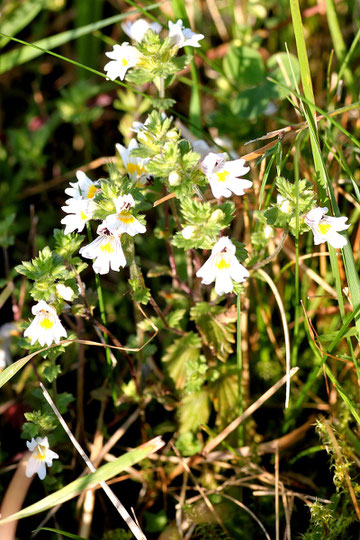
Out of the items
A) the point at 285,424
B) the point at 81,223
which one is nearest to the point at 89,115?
the point at 81,223

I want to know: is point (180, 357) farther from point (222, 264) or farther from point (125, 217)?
point (125, 217)

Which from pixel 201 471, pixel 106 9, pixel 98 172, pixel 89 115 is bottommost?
pixel 201 471

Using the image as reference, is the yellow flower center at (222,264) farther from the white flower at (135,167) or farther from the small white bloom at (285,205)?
the white flower at (135,167)

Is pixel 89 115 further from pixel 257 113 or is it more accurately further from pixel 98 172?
pixel 257 113

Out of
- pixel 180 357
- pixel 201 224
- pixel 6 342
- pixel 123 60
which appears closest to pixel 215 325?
pixel 180 357

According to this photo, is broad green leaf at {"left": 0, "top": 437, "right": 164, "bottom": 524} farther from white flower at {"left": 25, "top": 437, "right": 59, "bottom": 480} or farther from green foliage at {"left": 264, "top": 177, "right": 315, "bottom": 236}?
green foliage at {"left": 264, "top": 177, "right": 315, "bottom": 236}

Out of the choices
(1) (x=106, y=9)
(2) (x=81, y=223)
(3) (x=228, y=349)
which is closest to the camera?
(2) (x=81, y=223)
